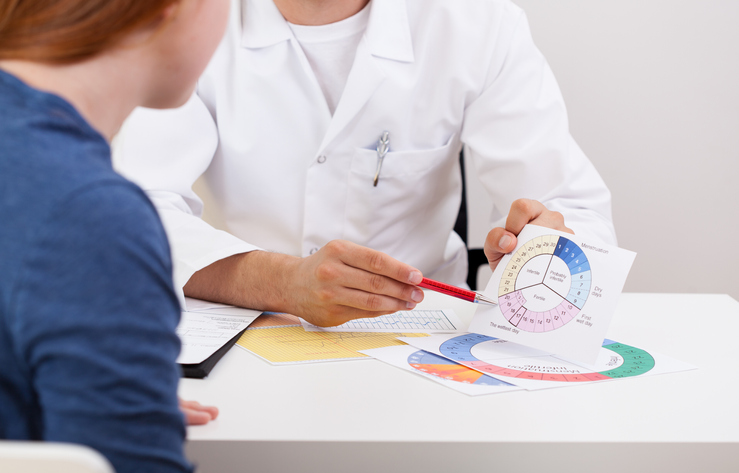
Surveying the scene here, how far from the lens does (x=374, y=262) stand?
755 mm

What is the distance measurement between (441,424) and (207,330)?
0.37m

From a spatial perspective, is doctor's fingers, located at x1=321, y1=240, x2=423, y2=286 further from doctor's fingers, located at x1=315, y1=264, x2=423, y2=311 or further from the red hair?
the red hair

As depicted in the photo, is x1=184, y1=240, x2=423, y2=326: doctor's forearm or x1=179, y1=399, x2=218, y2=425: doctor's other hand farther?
x1=184, y1=240, x2=423, y2=326: doctor's forearm

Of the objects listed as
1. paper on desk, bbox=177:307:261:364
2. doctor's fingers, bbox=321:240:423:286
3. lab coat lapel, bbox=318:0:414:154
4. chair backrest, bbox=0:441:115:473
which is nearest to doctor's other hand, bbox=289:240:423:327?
doctor's fingers, bbox=321:240:423:286

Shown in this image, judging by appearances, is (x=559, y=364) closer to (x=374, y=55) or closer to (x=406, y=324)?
(x=406, y=324)

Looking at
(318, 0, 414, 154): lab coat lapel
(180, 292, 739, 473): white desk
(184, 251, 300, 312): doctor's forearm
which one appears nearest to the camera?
(180, 292, 739, 473): white desk

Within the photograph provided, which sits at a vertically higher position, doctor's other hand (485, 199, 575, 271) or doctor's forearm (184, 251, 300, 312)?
doctor's other hand (485, 199, 575, 271)

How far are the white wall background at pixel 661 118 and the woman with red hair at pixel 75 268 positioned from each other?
5.11 ft

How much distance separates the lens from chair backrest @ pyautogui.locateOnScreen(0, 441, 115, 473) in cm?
25

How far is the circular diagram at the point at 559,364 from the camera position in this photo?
2.26 feet

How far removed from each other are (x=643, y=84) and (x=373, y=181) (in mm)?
1051

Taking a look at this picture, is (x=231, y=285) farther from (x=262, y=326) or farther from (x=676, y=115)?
(x=676, y=115)

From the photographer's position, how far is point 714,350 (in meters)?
0.81

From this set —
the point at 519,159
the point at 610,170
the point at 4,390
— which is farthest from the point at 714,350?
the point at 610,170
